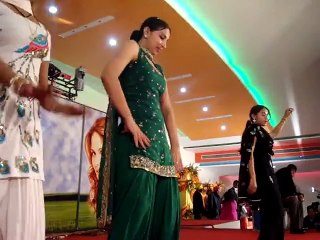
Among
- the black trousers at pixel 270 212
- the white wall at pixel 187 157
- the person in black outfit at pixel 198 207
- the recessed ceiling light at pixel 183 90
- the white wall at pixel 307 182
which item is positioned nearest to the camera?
the black trousers at pixel 270 212

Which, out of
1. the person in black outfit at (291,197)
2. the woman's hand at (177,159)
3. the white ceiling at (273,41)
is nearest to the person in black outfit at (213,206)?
the white ceiling at (273,41)

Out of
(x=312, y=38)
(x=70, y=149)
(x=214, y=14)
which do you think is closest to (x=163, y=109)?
(x=70, y=149)

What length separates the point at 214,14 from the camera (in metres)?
5.28

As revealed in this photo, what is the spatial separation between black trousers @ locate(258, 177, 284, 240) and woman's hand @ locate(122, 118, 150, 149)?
4.39 feet

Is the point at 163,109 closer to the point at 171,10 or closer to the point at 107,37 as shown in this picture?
the point at 171,10

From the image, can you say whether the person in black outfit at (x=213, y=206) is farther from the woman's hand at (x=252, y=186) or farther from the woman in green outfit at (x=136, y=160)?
the woman in green outfit at (x=136, y=160)

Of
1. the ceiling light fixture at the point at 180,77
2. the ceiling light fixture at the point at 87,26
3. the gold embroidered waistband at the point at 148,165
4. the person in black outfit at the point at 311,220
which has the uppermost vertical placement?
the ceiling light fixture at the point at 87,26

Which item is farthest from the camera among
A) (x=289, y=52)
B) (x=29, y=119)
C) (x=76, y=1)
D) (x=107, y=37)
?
(x=289, y=52)

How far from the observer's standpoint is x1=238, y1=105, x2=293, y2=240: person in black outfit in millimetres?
2152

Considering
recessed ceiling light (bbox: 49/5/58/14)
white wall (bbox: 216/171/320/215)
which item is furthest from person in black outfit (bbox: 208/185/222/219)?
recessed ceiling light (bbox: 49/5/58/14)

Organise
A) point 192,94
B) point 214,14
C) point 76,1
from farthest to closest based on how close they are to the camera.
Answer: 1. point 192,94
2. point 214,14
3. point 76,1

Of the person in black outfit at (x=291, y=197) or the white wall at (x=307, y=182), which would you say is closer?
the person in black outfit at (x=291, y=197)

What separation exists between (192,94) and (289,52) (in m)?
2.64

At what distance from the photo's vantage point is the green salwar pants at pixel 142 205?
107cm
